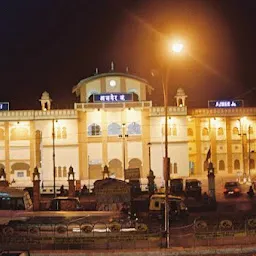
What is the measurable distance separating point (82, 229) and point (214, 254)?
5.08 meters

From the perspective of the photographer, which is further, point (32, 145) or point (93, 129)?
point (93, 129)

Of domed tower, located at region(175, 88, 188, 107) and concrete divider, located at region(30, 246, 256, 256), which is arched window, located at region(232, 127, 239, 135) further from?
concrete divider, located at region(30, 246, 256, 256)

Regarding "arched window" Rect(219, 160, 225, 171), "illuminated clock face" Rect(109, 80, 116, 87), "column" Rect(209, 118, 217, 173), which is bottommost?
"arched window" Rect(219, 160, 225, 171)

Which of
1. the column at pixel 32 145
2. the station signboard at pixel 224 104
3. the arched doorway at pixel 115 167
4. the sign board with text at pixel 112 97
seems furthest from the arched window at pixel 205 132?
the column at pixel 32 145

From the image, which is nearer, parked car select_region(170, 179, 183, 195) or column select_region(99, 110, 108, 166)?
parked car select_region(170, 179, 183, 195)

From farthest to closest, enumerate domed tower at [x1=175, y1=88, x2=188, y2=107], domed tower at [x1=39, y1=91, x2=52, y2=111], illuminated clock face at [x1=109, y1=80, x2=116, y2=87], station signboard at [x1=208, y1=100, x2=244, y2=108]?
station signboard at [x1=208, y1=100, x2=244, y2=108] < domed tower at [x1=175, y1=88, x2=188, y2=107] < illuminated clock face at [x1=109, y1=80, x2=116, y2=87] < domed tower at [x1=39, y1=91, x2=52, y2=111]

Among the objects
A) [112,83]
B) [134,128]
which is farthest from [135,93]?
[134,128]

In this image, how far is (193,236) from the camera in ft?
58.2

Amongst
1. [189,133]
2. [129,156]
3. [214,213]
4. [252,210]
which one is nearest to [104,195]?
[214,213]

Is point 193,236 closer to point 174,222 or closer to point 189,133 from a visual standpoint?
point 174,222

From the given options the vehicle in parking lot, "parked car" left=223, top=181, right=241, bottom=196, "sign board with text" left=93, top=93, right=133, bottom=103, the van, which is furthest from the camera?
"sign board with text" left=93, top=93, right=133, bottom=103

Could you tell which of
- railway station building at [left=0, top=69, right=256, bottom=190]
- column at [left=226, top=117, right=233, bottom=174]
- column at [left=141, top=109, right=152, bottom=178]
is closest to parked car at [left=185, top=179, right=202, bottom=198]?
Result: railway station building at [left=0, top=69, right=256, bottom=190]

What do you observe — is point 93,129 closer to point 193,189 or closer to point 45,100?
point 45,100

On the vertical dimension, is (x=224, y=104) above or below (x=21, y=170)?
above
